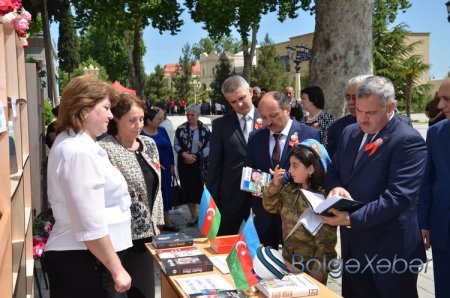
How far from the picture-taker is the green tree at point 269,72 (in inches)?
1827

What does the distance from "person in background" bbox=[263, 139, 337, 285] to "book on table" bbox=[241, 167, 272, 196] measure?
0.18 m

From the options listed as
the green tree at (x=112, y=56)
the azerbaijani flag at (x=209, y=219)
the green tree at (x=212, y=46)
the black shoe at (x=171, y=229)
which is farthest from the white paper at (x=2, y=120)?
the green tree at (x=212, y=46)

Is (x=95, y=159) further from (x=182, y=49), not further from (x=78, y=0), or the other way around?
(x=182, y=49)

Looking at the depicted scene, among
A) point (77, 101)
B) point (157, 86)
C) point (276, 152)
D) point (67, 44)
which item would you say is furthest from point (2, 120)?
point (157, 86)

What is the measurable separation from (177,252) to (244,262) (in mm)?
877

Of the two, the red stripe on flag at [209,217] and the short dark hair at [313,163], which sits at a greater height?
the short dark hair at [313,163]

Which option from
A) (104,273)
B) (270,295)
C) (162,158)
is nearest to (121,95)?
(104,273)

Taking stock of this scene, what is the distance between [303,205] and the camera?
3391mm

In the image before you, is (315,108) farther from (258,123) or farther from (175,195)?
(175,195)

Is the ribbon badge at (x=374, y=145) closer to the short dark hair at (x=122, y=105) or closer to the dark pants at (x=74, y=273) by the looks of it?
the short dark hair at (x=122, y=105)

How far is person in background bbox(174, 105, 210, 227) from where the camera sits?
24.3ft

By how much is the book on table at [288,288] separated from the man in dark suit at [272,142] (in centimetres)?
147

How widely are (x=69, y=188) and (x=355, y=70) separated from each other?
5.36 meters

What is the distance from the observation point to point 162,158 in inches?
275
